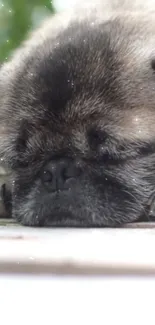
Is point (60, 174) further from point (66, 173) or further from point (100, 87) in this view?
point (100, 87)

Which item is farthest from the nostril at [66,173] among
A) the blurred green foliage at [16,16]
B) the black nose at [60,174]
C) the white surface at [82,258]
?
the blurred green foliage at [16,16]

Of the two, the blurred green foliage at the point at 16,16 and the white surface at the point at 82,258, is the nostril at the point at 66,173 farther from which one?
the blurred green foliage at the point at 16,16

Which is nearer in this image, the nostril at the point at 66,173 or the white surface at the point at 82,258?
the white surface at the point at 82,258

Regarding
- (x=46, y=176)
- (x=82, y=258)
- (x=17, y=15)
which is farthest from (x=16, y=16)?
(x=82, y=258)
